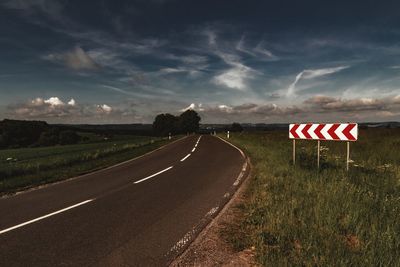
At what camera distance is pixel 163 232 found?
5.16 meters

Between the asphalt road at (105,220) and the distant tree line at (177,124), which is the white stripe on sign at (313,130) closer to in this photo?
the asphalt road at (105,220)

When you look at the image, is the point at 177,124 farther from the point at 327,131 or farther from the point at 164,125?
the point at 327,131

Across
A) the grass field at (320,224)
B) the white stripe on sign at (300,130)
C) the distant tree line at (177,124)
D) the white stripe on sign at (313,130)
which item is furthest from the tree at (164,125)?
the grass field at (320,224)

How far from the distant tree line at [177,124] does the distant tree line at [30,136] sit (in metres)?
43.3

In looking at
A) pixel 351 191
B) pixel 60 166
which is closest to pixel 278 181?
pixel 351 191

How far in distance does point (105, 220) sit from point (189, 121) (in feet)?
371

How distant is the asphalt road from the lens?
4285 millimetres

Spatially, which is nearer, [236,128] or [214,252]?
[214,252]

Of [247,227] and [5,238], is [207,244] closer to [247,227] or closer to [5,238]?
[247,227]

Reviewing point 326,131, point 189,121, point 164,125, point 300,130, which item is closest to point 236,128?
point 189,121

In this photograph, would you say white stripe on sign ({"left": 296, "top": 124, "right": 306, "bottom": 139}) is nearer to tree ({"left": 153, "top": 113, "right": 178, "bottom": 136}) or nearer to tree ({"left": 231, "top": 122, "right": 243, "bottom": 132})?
tree ({"left": 153, "top": 113, "right": 178, "bottom": 136})

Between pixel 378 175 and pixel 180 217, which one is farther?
pixel 378 175

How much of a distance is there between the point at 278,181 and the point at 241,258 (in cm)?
458

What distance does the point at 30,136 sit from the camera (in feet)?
265
